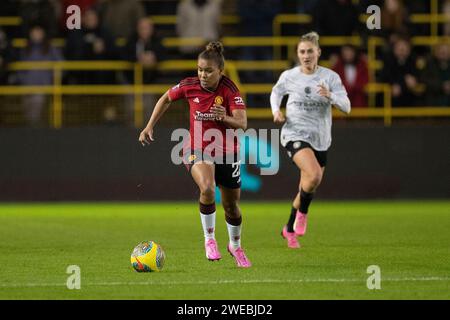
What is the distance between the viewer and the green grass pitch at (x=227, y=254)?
877 cm

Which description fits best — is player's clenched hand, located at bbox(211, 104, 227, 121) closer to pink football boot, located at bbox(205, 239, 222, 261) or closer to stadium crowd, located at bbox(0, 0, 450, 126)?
pink football boot, located at bbox(205, 239, 222, 261)

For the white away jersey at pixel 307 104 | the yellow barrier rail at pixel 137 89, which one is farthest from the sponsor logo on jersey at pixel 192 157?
the yellow barrier rail at pixel 137 89

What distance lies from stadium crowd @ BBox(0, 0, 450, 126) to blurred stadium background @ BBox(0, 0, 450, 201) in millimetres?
24

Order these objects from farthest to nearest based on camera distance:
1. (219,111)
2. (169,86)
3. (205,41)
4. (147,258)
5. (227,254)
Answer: (169,86) < (205,41) < (227,254) < (219,111) < (147,258)

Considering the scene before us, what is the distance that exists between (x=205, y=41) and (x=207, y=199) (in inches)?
376

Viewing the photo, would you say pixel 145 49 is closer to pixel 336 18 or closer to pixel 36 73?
pixel 36 73

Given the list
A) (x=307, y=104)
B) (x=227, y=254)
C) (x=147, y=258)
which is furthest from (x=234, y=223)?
(x=307, y=104)

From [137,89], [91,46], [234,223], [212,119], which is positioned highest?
[91,46]

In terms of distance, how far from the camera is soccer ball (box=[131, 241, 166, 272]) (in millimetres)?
9859

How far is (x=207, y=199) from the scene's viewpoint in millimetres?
10414

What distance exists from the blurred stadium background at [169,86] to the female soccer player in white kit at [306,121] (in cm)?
668

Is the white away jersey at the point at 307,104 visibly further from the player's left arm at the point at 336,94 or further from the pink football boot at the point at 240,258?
the pink football boot at the point at 240,258

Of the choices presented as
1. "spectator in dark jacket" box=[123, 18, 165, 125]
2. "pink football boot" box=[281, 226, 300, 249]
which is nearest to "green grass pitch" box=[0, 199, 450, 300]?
"pink football boot" box=[281, 226, 300, 249]

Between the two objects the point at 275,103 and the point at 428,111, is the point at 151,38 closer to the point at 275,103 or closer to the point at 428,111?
the point at 428,111
